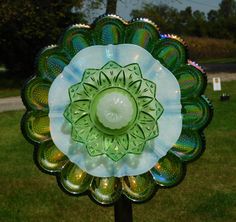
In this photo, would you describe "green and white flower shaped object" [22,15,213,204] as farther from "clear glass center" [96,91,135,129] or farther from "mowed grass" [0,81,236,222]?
"mowed grass" [0,81,236,222]

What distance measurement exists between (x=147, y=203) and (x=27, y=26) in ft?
51.6

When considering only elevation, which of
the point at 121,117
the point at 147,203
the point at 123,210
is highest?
the point at 121,117

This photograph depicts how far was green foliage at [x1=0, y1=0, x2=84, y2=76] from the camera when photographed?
62.3 feet

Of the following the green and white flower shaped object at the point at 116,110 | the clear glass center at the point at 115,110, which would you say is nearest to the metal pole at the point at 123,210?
the green and white flower shaped object at the point at 116,110

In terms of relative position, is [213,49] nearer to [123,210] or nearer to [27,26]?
[27,26]

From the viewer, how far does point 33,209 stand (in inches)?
191

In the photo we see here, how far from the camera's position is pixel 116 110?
2572 mm

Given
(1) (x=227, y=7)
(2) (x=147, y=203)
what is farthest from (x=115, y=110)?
(1) (x=227, y=7)

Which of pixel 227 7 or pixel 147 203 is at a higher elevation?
pixel 147 203

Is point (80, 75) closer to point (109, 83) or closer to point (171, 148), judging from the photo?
point (109, 83)

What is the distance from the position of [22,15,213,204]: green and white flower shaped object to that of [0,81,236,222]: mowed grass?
1860 millimetres

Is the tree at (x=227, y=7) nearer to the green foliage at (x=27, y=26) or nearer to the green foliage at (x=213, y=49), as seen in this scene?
the green foliage at (x=213, y=49)

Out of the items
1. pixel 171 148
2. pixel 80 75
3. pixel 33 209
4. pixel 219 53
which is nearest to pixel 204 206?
pixel 33 209

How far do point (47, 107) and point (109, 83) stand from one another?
1.19 ft
